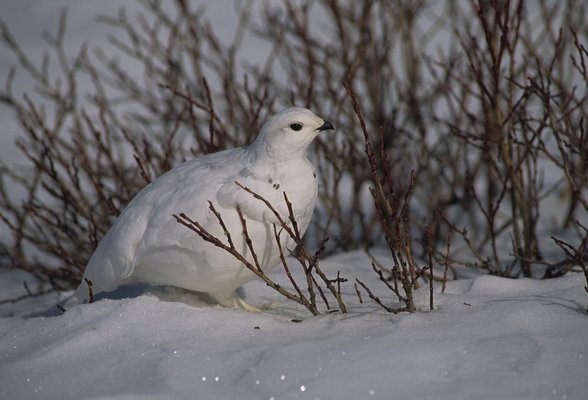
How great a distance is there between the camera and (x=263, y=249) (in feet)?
7.82

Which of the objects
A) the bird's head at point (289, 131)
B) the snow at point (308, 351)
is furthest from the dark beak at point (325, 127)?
the snow at point (308, 351)

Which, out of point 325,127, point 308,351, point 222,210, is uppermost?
point 325,127

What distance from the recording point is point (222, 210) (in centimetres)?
231

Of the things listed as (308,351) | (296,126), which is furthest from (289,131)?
(308,351)

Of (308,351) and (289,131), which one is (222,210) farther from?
(308,351)

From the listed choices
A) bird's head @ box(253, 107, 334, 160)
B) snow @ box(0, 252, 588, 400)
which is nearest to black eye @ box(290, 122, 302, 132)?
bird's head @ box(253, 107, 334, 160)

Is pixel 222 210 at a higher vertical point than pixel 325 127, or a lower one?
lower

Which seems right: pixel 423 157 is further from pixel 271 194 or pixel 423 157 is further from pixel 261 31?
pixel 271 194

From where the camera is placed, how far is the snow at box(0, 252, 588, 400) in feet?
5.92

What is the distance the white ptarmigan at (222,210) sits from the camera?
7.61 ft

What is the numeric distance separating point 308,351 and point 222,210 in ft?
1.95

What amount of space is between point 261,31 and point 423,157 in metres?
1.41

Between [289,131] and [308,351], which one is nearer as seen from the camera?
[308,351]

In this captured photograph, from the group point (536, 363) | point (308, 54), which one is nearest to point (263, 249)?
point (536, 363)
